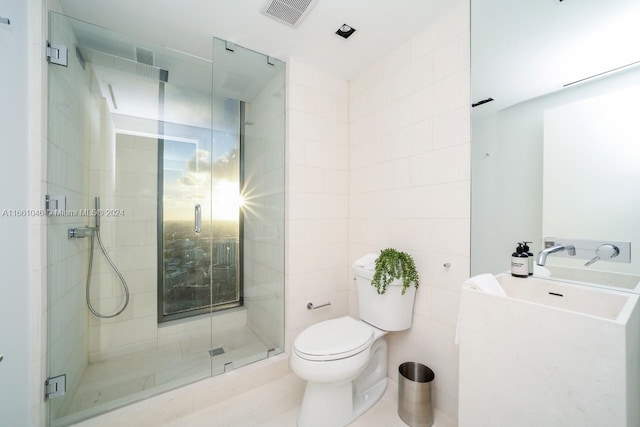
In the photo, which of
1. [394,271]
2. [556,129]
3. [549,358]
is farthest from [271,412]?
[556,129]

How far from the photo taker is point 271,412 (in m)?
1.54

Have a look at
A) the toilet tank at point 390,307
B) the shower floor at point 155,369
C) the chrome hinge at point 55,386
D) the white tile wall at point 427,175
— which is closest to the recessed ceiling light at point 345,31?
the white tile wall at point 427,175

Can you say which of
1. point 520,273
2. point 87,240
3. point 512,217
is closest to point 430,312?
point 520,273

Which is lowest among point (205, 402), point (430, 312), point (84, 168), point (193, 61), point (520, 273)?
point (205, 402)

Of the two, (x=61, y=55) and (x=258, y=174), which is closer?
(x=61, y=55)

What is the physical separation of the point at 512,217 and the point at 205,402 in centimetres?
205

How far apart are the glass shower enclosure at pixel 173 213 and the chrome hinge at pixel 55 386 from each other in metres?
0.24

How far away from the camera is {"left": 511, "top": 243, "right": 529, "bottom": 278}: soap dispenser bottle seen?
1191 millimetres

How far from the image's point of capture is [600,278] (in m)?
1.04

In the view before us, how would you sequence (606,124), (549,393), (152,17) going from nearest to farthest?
(549,393) < (606,124) < (152,17)

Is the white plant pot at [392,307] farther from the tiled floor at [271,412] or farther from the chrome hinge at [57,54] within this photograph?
the chrome hinge at [57,54]

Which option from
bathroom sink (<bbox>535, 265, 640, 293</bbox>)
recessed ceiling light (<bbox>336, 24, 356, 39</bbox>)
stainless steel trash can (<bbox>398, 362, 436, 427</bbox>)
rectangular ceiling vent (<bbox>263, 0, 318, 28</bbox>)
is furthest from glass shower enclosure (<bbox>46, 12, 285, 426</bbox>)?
bathroom sink (<bbox>535, 265, 640, 293</bbox>)

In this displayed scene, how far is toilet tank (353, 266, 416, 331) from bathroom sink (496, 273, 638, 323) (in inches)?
21.2

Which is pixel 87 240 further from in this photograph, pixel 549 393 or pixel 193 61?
pixel 549 393
